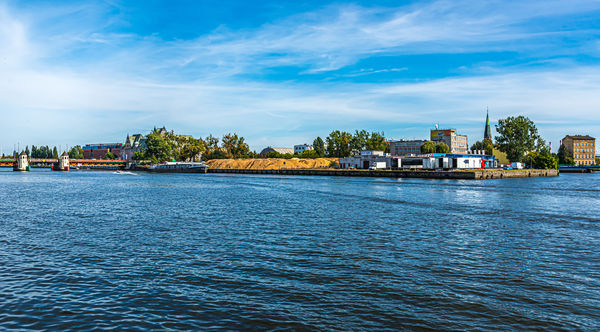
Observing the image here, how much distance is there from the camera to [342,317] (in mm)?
12148

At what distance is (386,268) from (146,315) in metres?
10.0

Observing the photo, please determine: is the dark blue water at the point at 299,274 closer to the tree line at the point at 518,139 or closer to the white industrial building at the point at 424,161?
the white industrial building at the point at 424,161

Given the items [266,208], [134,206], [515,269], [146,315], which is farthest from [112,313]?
[134,206]

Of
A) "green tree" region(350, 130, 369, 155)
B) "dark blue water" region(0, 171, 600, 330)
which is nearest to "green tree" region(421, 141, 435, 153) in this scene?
"green tree" region(350, 130, 369, 155)

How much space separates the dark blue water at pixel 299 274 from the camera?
1218cm

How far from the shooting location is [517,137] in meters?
159

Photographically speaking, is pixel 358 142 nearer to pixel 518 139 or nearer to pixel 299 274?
pixel 518 139

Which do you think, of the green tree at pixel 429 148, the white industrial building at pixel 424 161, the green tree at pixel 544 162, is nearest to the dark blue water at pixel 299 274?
the white industrial building at pixel 424 161

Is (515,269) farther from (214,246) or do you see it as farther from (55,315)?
(55,315)

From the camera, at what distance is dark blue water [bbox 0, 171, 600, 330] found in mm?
12180

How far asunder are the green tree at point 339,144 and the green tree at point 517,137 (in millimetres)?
65970

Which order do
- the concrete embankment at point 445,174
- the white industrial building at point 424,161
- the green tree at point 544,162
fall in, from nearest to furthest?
the concrete embankment at point 445,174 < the white industrial building at point 424,161 < the green tree at point 544,162

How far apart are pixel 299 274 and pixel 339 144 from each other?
180886 millimetres

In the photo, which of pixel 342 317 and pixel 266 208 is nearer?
pixel 342 317
